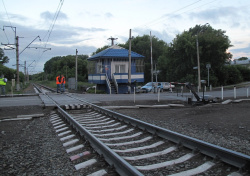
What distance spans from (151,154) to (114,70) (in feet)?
103

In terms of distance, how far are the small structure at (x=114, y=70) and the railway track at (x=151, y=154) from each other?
26626 millimetres

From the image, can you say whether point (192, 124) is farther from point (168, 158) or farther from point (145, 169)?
point (145, 169)

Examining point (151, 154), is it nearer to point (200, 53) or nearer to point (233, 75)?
point (200, 53)

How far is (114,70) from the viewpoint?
3622 centimetres

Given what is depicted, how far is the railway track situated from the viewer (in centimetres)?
422

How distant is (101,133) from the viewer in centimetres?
729

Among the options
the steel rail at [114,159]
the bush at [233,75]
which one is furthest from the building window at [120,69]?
the steel rail at [114,159]

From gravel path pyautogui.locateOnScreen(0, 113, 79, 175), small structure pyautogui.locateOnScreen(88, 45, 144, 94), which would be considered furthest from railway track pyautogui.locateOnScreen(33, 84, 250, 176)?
small structure pyautogui.locateOnScreen(88, 45, 144, 94)

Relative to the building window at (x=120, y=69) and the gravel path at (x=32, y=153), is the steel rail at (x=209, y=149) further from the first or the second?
the building window at (x=120, y=69)

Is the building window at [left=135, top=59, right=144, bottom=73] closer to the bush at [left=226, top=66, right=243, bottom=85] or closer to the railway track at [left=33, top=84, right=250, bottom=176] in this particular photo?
the bush at [left=226, top=66, right=243, bottom=85]

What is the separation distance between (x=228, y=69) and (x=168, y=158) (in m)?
47.6

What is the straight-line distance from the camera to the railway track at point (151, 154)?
13.8 feet

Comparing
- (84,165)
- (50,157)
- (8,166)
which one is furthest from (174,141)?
(8,166)

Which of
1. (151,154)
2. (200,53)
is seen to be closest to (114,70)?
(200,53)
